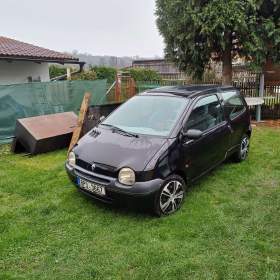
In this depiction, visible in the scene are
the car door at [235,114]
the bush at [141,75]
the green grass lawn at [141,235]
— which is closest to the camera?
the green grass lawn at [141,235]

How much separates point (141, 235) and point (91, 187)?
876mm

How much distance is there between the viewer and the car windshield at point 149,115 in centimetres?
408

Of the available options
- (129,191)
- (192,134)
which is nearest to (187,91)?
(192,134)

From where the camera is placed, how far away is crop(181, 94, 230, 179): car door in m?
4.05

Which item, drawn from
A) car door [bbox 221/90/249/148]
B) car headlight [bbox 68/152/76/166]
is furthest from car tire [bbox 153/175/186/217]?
car door [bbox 221/90/249/148]

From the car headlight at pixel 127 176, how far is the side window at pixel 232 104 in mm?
2419

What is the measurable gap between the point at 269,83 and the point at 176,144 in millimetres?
7907

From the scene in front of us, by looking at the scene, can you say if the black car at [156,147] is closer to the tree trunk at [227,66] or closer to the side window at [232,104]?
the side window at [232,104]

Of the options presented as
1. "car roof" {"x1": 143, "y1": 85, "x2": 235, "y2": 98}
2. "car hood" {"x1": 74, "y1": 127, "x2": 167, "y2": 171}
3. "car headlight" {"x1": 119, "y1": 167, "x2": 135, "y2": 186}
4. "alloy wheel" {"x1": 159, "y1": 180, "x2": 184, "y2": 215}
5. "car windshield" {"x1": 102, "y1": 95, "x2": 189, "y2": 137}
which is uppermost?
"car roof" {"x1": 143, "y1": 85, "x2": 235, "y2": 98}

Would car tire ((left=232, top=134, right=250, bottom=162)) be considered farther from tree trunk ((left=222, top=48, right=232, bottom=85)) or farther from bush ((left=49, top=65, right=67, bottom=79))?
bush ((left=49, top=65, right=67, bottom=79))

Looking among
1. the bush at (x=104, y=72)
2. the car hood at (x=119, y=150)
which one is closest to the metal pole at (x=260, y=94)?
the car hood at (x=119, y=150)

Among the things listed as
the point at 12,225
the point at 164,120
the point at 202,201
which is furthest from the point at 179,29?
the point at 12,225

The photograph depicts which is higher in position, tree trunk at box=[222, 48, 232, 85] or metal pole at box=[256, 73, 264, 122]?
tree trunk at box=[222, 48, 232, 85]

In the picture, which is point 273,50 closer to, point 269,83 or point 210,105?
point 269,83
